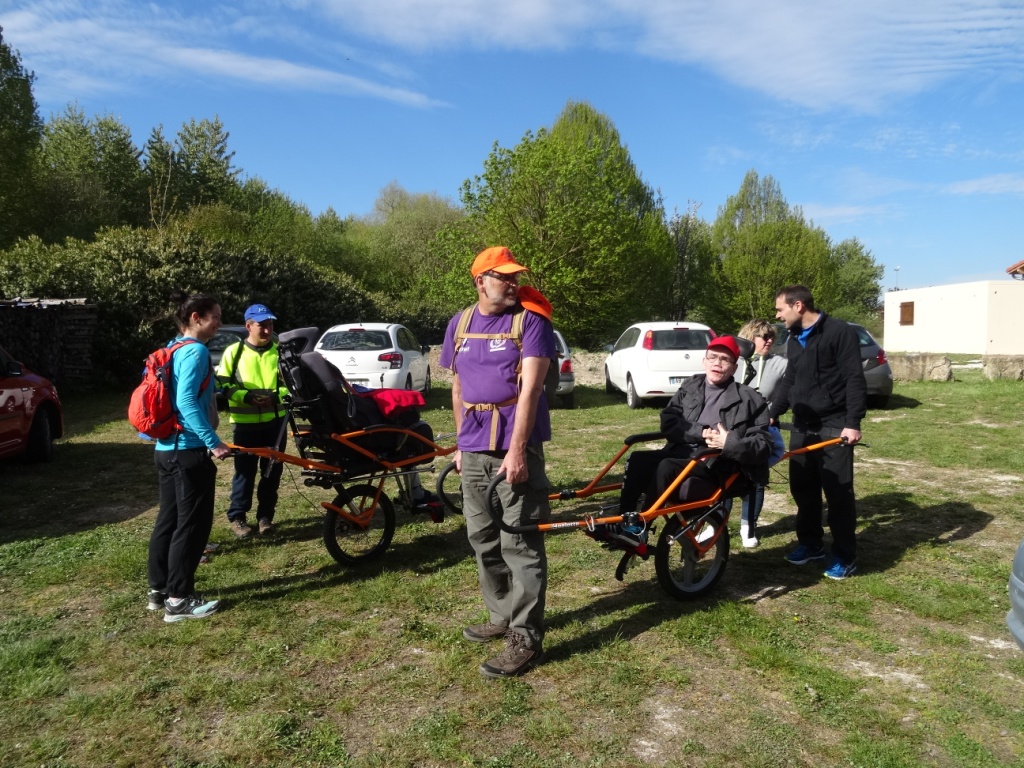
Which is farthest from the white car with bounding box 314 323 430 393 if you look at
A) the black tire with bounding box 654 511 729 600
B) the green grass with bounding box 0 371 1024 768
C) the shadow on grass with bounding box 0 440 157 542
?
the black tire with bounding box 654 511 729 600

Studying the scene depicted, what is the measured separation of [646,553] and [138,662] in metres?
2.74

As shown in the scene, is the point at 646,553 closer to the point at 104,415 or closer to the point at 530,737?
the point at 530,737

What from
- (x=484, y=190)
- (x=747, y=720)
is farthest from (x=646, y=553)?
(x=484, y=190)

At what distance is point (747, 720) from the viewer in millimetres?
3260

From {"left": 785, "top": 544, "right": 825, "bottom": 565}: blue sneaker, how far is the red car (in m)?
7.99

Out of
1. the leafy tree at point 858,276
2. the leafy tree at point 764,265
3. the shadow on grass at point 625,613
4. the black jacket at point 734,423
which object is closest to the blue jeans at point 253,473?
the shadow on grass at point 625,613

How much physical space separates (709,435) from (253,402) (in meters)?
3.40

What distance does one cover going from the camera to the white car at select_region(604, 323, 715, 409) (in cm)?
1359

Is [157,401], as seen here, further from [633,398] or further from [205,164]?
[205,164]

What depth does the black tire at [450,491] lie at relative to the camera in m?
6.07

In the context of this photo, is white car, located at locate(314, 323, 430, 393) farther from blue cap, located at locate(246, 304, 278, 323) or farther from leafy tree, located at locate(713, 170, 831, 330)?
leafy tree, located at locate(713, 170, 831, 330)

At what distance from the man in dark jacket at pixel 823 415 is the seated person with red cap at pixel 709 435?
0.72 meters

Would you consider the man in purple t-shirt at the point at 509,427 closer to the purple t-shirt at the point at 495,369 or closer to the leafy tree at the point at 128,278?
the purple t-shirt at the point at 495,369

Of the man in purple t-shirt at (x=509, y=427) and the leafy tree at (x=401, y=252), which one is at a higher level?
the leafy tree at (x=401, y=252)
